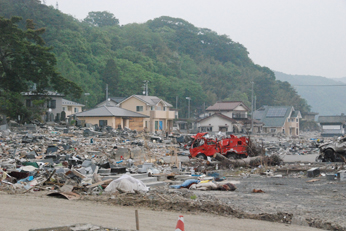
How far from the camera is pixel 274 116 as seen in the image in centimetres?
7331

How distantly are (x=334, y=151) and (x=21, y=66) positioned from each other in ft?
91.3

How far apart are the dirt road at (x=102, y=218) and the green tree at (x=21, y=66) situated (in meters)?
27.5

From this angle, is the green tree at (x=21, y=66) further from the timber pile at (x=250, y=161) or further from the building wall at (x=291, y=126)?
the building wall at (x=291, y=126)

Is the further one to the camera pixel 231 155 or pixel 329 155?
pixel 231 155

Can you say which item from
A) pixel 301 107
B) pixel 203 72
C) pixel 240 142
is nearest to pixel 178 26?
pixel 203 72

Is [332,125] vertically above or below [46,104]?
below

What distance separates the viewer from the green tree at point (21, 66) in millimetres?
35625

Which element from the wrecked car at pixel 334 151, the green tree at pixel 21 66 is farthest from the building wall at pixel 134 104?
the wrecked car at pixel 334 151

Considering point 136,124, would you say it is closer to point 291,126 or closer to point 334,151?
point 334,151

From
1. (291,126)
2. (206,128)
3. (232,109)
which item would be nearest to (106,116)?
(206,128)

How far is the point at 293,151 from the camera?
32156 mm

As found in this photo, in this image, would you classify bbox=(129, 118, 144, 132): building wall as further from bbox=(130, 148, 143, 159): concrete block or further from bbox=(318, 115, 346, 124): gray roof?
bbox=(318, 115, 346, 124): gray roof

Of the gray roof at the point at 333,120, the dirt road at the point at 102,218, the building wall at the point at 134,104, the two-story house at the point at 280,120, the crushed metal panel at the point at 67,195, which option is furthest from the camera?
the two-story house at the point at 280,120

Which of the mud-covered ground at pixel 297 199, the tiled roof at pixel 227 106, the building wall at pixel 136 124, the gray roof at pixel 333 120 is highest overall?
the tiled roof at pixel 227 106
